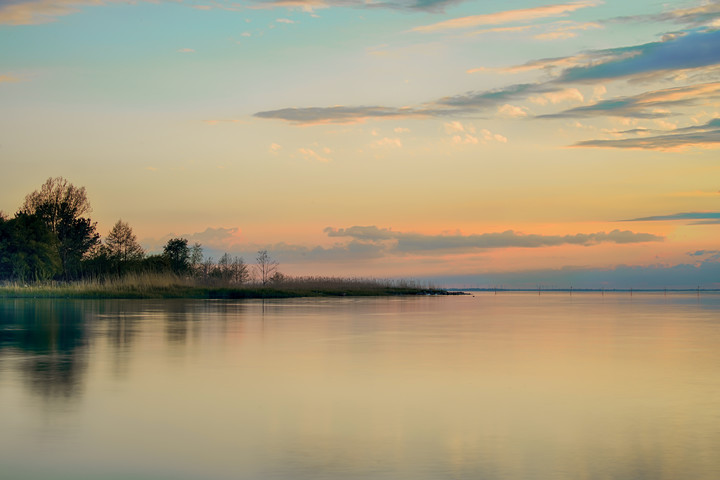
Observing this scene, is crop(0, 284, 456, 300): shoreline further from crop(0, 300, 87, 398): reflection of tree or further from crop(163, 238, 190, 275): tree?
crop(0, 300, 87, 398): reflection of tree

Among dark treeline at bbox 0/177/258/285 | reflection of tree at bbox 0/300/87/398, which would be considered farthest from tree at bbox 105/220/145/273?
reflection of tree at bbox 0/300/87/398

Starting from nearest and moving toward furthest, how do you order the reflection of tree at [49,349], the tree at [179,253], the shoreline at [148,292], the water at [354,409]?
the water at [354,409]
the reflection of tree at [49,349]
the shoreline at [148,292]
the tree at [179,253]

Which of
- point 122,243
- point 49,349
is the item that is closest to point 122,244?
point 122,243

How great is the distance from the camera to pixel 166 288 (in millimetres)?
52312

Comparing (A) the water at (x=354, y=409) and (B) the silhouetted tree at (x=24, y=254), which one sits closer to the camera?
(A) the water at (x=354, y=409)

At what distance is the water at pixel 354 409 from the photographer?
21.9 ft

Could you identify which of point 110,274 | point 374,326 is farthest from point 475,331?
point 110,274

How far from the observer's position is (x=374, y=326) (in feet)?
79.7

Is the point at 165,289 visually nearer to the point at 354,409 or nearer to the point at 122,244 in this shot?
the point at 122,244

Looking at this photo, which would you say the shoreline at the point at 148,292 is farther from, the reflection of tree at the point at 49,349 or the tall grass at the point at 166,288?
the reflection of tree at the point at 49,349

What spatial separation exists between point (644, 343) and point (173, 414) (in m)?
14.0

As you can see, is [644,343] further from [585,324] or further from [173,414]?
[173,414]

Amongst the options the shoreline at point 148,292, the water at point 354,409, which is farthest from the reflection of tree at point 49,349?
the shoreline at point 148,292

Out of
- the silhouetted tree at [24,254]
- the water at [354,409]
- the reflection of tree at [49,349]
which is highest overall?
the silhouetted tree at [24,254]
